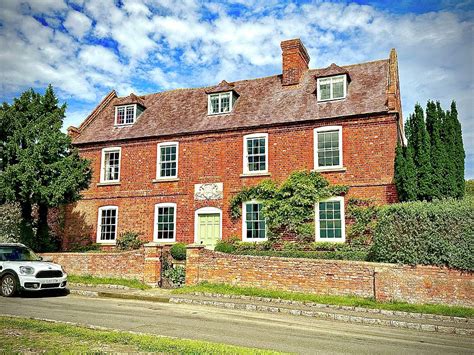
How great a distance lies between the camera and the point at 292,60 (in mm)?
25719

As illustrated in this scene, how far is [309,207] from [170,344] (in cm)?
1456

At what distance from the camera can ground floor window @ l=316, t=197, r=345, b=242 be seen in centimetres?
2109

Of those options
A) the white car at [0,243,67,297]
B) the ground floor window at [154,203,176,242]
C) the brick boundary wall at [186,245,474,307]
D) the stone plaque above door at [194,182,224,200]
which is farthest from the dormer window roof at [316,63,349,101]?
the white car at [0,243,67,297]

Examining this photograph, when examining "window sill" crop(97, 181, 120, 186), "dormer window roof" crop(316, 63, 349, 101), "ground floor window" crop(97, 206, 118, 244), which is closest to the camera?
"dormer window roof" crop(316, 63, 349, 101)

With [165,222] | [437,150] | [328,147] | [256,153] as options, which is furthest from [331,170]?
[165,222]

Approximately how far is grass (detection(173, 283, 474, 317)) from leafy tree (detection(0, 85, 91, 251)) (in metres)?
9.01

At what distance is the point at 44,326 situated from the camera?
374 inches

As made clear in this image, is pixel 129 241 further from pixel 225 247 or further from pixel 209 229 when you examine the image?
pixel 225 247

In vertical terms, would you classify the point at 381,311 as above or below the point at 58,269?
below

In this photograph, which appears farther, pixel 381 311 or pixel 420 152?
pixel 420 152

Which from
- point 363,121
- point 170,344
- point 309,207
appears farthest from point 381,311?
point 363,121

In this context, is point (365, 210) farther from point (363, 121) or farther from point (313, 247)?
point (363, 121)

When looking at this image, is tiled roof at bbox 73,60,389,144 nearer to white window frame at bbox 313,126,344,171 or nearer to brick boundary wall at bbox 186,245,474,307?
white window frame at bbox 313,126,344,171

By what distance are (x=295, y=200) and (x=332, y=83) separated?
6.69 meters
